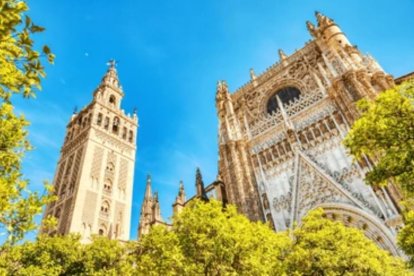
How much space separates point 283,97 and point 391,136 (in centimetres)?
1704

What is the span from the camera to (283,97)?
2309 centimetres

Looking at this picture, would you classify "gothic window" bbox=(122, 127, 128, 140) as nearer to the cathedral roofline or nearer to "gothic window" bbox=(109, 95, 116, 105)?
"gothic window" bbox=(109, 95, 116, 105)

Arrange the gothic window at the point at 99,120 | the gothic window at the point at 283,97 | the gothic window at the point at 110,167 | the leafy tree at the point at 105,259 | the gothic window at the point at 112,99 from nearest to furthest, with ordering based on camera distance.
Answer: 1. the leafy tree at the point at 105,259
2. the gothic window at the point at 283,97
3. the gothic window at the point at 110,167
4. the gothic window at the point at 99,120
5. the gothic window at the point at 112,99

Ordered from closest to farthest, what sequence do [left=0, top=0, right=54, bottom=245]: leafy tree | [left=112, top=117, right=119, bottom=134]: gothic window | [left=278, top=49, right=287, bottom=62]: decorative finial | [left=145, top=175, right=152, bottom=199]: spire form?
[left=0, top=0, right=54, bottom=245]: leafy tree, [left=278, top=49, right=287, bottom=62]: decorative finial, [left=145, top=175, right=152, bottom=199]: spire, [left=112, top=117, right=119, bottom=134]: gothic window

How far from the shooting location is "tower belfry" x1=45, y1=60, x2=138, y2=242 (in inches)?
1220

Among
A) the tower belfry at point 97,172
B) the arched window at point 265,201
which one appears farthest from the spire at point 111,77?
the arched window at point 265,201

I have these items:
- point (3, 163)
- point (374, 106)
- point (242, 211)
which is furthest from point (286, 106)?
point (3, 163)

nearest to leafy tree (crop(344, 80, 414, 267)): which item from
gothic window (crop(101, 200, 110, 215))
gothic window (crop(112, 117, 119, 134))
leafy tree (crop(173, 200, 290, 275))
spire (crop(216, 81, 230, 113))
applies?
leafy tree (crop(173, 200, 290, 275))

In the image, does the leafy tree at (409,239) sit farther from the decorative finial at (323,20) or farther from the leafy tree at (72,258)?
the decorative finial at (323,20)

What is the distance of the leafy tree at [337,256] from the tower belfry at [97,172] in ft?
78.8

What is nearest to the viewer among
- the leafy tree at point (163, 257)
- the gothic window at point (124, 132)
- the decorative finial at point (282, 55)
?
the leafy tree at point (163, 257)

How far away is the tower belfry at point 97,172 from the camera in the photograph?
1220 inches

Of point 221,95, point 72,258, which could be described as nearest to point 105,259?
point 72,258

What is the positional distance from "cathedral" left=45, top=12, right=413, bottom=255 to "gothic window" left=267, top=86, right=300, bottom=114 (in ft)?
0.28
